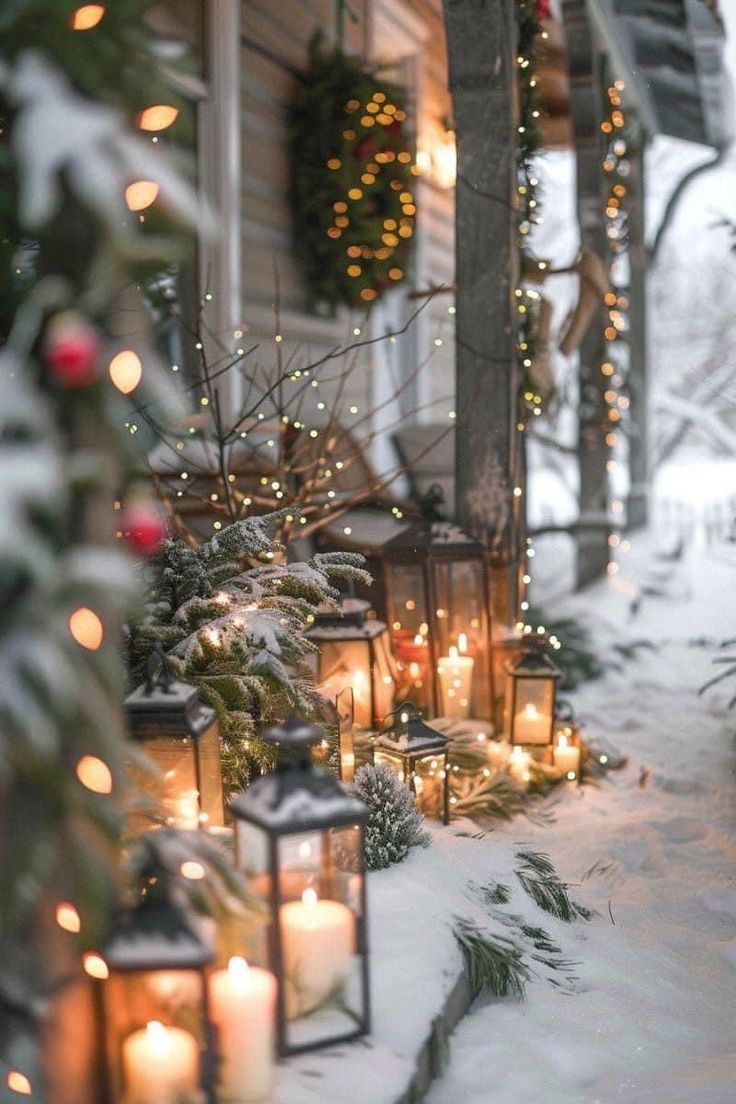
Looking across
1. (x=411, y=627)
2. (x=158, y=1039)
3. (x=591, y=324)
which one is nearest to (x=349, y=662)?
(x=411, y=627)

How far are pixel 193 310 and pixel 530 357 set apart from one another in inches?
63.4

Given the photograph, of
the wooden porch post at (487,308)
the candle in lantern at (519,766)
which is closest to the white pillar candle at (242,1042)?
the candle in lantern at (519,766)

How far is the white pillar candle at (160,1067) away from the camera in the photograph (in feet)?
6.31

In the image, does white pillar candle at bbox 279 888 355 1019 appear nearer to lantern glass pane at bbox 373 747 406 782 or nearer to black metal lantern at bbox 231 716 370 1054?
black metal lantern at bbox 231 716 370 1054

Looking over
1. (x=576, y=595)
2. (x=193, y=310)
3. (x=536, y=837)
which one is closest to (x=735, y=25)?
(x=576, y=595)

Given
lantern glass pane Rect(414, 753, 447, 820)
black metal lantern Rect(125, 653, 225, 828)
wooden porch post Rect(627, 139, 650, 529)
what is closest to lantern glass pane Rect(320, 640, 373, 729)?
lantern glass pane Rect(414, 753, 447, 820)

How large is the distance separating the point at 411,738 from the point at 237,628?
2.31ft

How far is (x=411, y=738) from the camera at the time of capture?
3.59 m

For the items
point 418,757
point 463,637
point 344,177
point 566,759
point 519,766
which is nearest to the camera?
point 418,757

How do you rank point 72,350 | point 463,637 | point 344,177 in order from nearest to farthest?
point 72,350 < point 463,637 < point 344,177

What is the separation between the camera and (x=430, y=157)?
845cm

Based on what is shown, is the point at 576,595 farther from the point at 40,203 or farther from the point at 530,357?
the point at 40,203

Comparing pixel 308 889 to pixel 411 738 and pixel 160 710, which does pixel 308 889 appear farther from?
pixel 411 738

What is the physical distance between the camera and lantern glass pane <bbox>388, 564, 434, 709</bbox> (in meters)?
4.84
